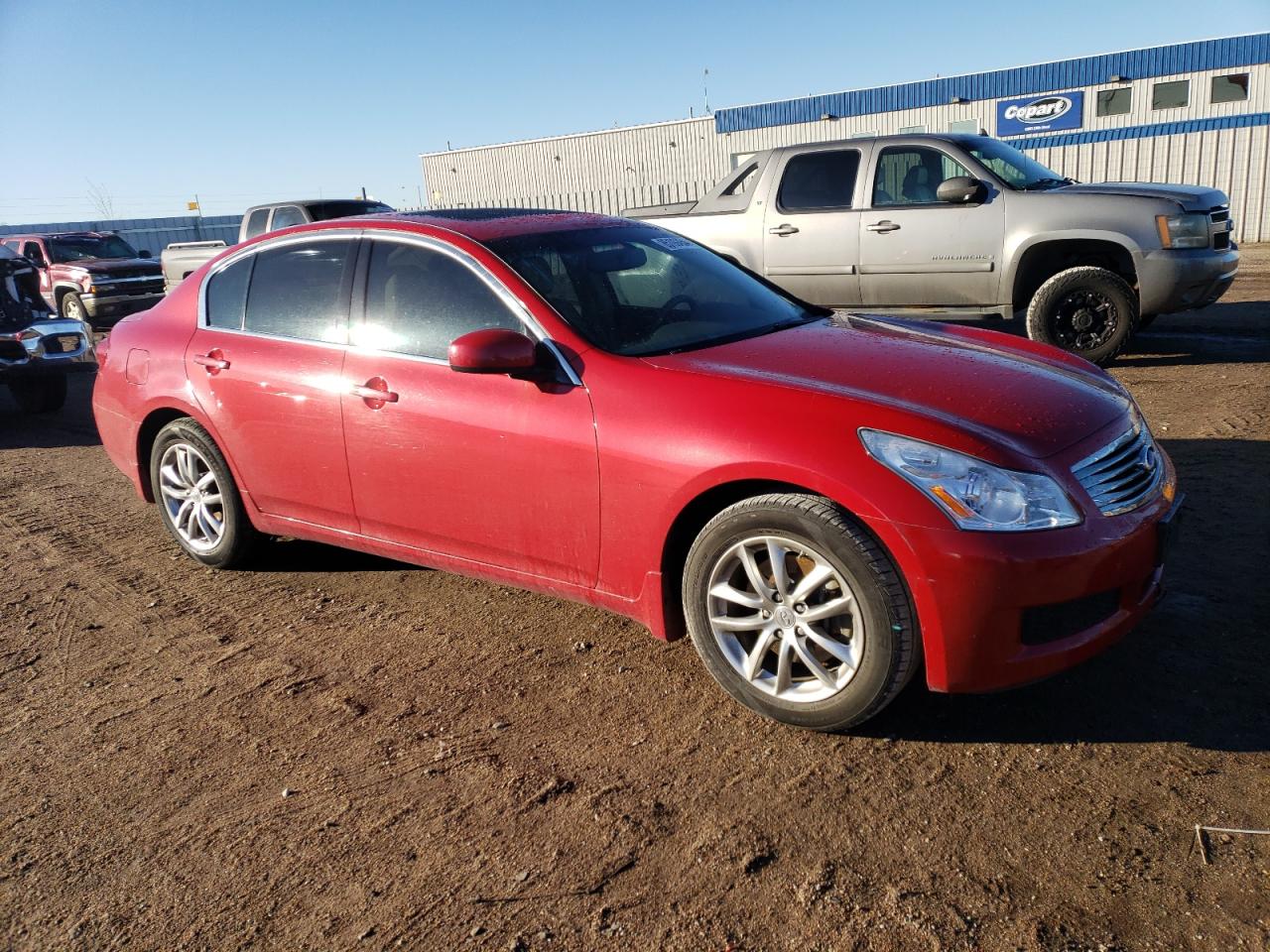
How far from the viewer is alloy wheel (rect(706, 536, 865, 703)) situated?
3090 mm

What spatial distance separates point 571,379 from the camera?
3.61 meters

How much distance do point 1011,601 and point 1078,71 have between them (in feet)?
79.6

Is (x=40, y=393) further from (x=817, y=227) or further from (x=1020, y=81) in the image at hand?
(x=1020, y=81)

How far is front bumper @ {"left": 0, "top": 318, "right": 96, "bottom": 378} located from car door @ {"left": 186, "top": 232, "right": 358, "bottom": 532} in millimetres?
5589

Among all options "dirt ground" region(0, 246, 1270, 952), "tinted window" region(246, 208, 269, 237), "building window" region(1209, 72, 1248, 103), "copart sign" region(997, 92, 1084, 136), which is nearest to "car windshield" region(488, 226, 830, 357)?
"dirt ground" region(0, 246, 1270, 952)

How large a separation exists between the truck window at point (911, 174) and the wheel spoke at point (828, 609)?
21.7 feet

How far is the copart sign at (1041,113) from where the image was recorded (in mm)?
23438

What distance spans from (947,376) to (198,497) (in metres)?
3.56

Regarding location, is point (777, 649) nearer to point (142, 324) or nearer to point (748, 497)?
point (748, 497)

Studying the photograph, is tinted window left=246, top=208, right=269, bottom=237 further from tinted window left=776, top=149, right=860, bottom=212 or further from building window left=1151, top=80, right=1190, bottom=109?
building window left=1151, top=80, right=1190, bottom=109

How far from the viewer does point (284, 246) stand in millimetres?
4727

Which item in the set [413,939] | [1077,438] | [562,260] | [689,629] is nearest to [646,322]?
[562,260]

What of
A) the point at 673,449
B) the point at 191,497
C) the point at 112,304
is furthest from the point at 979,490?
the point at 112,304

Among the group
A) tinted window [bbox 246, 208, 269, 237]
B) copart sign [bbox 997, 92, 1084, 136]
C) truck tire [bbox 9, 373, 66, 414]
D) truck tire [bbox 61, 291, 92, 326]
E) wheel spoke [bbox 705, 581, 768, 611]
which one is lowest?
truck tire [bbox 9, 373, 66, 414]
